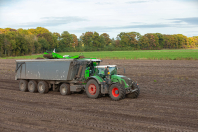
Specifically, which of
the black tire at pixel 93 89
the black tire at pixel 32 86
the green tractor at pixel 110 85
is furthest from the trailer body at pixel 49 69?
the black tire at pixel 93 89

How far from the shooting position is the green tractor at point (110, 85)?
13164 millimetres

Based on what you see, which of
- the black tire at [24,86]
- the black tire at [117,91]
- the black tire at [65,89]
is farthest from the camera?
the black tire at [24,86]

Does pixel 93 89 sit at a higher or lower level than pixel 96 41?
lower

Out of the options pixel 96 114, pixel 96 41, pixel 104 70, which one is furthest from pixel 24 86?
pixel 96 41

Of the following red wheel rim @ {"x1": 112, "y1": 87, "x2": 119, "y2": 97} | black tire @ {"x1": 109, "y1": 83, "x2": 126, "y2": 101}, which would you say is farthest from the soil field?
red wheel rim @ {"x1": 112, "y1": 87, "x2": 119, "y2": 97}

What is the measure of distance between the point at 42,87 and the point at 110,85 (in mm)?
5713

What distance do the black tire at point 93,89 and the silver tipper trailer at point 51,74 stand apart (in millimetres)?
1194

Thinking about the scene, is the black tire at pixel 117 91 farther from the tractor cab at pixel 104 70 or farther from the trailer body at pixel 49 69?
the trailer body at pixel 49 69

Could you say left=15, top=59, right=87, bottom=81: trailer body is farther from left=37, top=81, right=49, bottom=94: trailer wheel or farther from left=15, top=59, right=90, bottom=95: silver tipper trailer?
left=37, top=81, right=49, bottom=94: trailer wheel

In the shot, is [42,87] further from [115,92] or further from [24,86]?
[115,92]

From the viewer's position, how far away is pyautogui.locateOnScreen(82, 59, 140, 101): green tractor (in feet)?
43.2

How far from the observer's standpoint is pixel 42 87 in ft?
54.2

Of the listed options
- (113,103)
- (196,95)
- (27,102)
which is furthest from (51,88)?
(196,95)

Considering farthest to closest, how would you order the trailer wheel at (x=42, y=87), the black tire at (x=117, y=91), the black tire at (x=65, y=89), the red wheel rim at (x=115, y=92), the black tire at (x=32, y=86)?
1. the black tire at (x=32, y=86)
2. the trailer wheel at (x=42, y=87)
3. the black tire at (x=65, y=89)
4. the red wheel rim at (x=115, y=92)
5. the black tire at (x=117, y=91)
